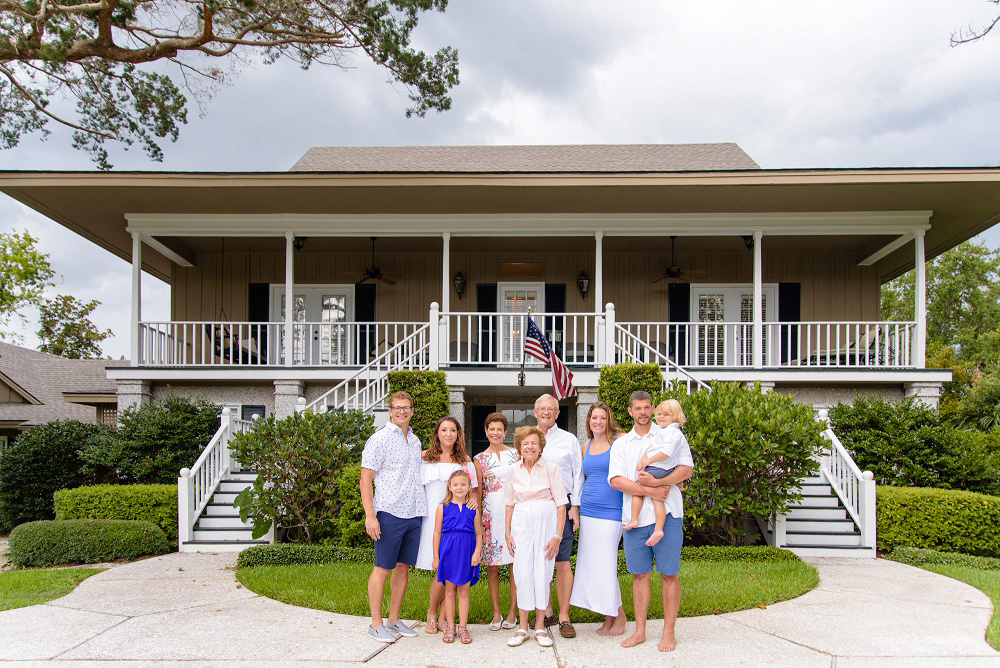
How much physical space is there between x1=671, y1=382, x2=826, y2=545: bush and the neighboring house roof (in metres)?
15.8

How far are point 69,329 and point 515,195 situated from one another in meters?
31.4

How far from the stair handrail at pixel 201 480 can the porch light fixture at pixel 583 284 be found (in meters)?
7.13

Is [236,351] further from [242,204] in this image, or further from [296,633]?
[296,633]

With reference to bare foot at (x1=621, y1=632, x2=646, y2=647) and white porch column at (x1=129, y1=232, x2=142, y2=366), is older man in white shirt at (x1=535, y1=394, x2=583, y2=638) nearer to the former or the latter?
bare foot at (x1=621, y1=632, x2=646, y2=647)

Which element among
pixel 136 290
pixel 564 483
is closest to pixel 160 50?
pixel 136 290

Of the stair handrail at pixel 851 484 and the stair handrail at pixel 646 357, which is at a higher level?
the stair handrail at pixel 646 357

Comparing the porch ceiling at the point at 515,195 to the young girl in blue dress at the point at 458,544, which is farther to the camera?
the porch ceiling at the point at 515,195

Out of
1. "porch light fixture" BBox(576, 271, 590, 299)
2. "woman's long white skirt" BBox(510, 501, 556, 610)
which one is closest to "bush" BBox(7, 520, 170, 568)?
"woman's long white skirt" BBox(510, 501, 556, 610)

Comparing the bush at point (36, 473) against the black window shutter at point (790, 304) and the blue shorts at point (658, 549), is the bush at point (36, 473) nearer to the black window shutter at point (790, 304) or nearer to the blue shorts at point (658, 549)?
the blue shorts at point (658, 549)

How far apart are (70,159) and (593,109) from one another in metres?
15.5

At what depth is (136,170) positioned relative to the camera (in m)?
11.1

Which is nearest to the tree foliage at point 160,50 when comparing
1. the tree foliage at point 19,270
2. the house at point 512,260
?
the house at point 512,260

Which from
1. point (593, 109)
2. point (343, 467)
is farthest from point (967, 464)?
point (593, 109)

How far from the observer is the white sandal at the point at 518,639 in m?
4.64
